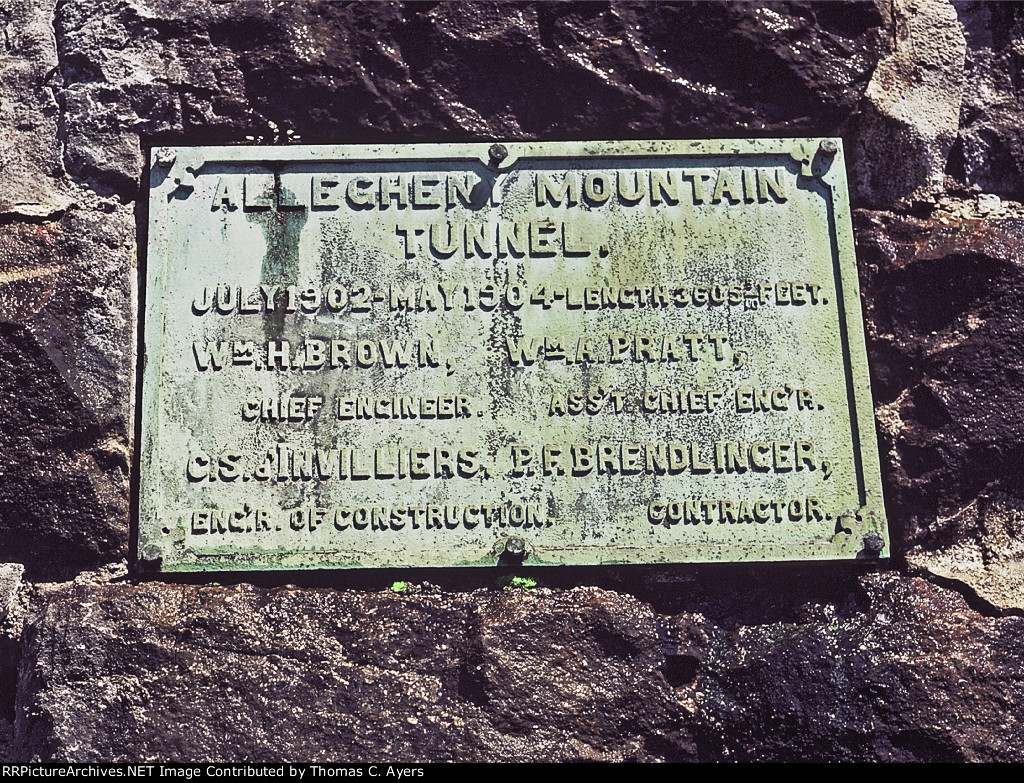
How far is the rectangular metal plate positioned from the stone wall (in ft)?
0.33

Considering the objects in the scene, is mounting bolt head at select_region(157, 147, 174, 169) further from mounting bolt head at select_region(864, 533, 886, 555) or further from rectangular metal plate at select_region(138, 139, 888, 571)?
mounting bolt head at select_region(864, 533, 886, 555)

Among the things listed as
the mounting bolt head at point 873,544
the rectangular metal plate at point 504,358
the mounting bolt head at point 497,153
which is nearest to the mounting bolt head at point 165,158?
the rectangular metal plate at point 504,358

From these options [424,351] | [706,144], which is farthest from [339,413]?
[706,144]

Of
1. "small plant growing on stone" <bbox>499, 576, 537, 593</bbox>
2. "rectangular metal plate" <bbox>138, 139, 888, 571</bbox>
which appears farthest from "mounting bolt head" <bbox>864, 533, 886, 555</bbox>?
"small plant growing on stone" <bbox>499, 576, 537, 593</bbox>

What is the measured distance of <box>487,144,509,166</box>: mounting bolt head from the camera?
277 cm

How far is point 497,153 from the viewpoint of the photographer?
9.09 feet

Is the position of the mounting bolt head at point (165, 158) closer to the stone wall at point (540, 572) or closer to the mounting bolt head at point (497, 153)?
the stone wall at point (540, 572)

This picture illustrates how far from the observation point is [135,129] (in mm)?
2803

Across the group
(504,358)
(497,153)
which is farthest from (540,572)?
(497,153)

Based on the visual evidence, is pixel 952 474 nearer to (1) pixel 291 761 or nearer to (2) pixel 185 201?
(1) pixel 291 761

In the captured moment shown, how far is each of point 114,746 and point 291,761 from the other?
0.41m

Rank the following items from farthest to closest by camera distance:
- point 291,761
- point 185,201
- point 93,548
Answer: point 185,201 < point 93,548 < point 291,761

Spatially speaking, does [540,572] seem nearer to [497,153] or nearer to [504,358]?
[504,358]

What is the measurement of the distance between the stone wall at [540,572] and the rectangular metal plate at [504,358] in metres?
0.10
